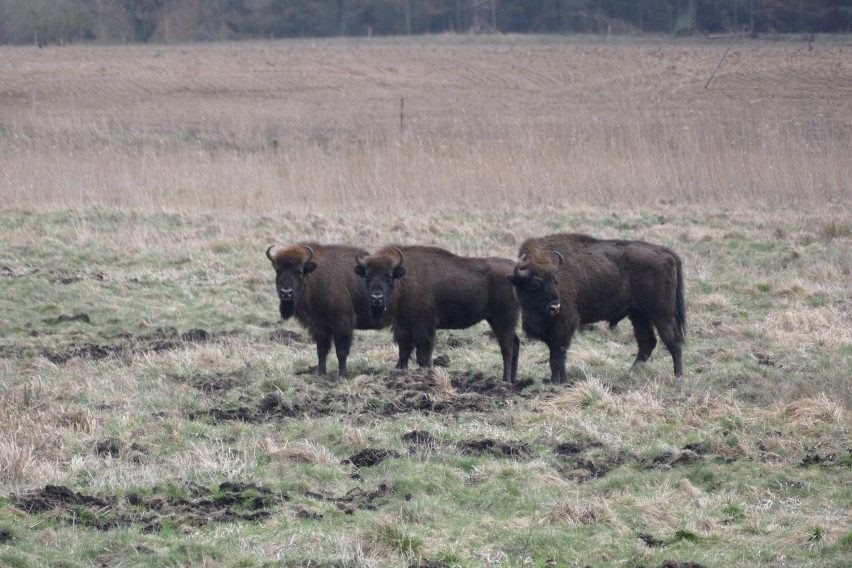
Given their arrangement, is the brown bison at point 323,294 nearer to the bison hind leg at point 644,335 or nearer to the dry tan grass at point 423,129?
the bison hind leg at point 644,335

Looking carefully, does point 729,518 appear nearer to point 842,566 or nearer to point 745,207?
point 842,566

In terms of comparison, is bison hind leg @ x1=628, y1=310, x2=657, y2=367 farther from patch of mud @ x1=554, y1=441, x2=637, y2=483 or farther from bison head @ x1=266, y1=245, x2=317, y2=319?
bison head @ x1=266, y1=245, x2=317, y2=319

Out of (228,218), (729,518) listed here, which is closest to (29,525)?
(729,518)

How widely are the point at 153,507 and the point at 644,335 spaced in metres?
6.17

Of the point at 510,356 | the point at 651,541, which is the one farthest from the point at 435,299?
the point at 651,541

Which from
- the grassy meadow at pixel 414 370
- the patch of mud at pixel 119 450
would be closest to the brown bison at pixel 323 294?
the grassy meadow at pixel 414 370

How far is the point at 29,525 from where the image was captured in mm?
6539

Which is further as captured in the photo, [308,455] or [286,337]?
[286,337]

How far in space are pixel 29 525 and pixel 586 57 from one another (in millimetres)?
41146

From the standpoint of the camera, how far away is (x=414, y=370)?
10883mm

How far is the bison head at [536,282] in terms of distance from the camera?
35.3ft

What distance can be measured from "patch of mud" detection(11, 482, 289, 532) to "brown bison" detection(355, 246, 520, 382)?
4.32 m

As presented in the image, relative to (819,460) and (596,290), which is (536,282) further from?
(819,460)

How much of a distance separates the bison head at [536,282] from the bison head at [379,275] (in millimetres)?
1207
